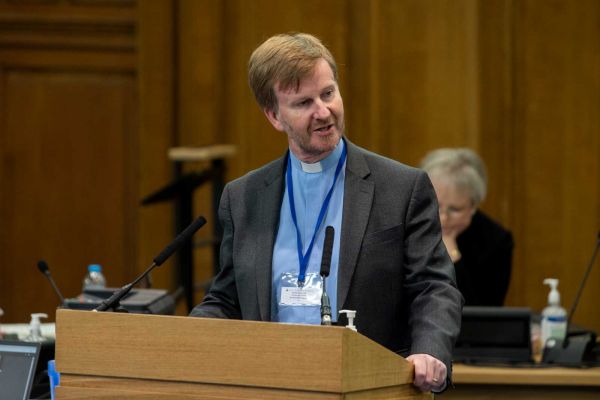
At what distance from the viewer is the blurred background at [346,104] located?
7.00 meters

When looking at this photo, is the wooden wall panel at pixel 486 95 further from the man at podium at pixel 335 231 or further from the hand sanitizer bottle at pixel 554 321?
the man at podium at pixel 335 231

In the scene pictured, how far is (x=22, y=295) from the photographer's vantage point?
7.06 m

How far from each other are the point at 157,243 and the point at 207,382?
14.4 feet

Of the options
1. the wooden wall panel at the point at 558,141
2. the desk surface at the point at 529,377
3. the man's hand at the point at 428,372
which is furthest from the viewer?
the wooden wall panel at the point at 558,141

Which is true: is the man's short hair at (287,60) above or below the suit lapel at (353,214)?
above

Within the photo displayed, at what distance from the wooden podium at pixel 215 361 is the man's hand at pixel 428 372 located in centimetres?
2

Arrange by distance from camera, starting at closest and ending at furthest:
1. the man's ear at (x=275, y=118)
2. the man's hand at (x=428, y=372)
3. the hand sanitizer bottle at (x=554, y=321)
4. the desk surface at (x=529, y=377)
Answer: the man's hand at (x=428, y=372) < the man's ear at (x=275, y=118) < the desk surface at (x=529, y=377) < the hand sanitizer bottle at (x=554, y=321)

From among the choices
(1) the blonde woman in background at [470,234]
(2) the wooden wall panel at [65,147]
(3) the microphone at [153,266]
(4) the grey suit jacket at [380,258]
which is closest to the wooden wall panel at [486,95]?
(2) the wooden wall panel at [65,147]

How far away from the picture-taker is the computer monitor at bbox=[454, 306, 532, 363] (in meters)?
4.92

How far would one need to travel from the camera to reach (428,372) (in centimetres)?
285

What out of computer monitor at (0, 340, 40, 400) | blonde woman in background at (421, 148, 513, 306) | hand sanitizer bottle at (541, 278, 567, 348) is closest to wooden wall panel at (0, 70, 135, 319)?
blonde woman in background at (421, 148, 513, 306)

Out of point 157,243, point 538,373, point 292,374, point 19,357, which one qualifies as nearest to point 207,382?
point 292,374

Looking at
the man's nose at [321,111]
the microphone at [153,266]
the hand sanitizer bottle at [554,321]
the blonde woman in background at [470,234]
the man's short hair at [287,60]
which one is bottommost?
the hand sanitizer bottle at [554,321]

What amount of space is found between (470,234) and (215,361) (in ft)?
10.8
